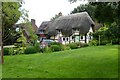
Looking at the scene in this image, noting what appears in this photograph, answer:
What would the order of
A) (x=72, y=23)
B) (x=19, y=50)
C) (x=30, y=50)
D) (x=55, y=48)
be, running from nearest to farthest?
(x=19, y=50), (x=30, y=50), (x=72, y=23), (x=55, y=48)

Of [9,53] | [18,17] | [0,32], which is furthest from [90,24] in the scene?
[0,32]

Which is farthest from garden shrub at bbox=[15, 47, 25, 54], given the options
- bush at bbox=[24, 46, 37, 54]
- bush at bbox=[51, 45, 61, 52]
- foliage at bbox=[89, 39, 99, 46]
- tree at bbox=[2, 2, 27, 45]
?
foliage at bbox=[89, 39, 99, 46]

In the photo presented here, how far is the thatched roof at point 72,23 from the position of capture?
6777 millimetres

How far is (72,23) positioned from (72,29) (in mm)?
439

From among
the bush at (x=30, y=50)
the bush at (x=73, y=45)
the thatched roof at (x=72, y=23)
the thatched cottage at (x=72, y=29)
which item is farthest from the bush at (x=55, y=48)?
the bush at (x=30, y=50)

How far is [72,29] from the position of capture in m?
6.66

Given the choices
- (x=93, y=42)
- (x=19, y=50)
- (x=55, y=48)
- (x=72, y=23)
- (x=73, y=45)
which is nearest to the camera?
(x=19, y=50)

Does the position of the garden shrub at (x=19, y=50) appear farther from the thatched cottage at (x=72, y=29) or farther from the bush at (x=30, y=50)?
the thatched cottage at (x=72, y=29)

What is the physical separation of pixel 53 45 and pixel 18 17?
9.81 ft

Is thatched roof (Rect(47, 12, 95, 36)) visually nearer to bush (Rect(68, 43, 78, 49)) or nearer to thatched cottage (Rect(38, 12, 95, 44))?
thatched cottage (Rect(38, 12, 95, 44))

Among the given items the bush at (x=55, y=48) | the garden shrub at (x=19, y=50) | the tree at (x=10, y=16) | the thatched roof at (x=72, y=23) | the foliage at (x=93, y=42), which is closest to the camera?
the tree at (x=10, y=16)

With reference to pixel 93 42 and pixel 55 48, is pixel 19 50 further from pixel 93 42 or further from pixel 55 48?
pixel 93 42

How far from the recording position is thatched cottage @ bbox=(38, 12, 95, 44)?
6598mm

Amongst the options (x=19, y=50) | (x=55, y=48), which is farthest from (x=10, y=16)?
(x=55, y=48)
